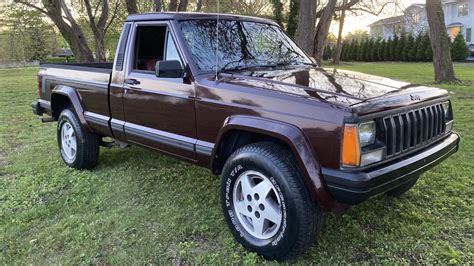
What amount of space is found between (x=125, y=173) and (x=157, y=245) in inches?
80.4

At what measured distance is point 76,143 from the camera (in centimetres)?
551

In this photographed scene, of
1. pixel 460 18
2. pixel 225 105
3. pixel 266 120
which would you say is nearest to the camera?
pixel 266 120

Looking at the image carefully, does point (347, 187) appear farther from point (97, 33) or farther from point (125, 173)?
point (97, 33)

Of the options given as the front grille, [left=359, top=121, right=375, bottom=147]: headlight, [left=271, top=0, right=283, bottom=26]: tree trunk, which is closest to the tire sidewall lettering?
[left=359, top=121, right=375, bottom=147]: headlight

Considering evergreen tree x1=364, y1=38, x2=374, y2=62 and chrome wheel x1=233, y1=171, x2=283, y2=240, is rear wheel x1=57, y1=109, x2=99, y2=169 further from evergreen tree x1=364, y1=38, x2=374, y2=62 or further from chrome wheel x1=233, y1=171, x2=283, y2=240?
evergreen tree x1=364, y1=38, x2=374, y2=62

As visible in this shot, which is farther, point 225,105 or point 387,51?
point 387,51

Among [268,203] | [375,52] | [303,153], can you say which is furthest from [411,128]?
[375,52]

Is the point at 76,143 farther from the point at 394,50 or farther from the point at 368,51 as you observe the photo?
the point at 368,51

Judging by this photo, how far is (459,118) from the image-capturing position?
7883 millimetres

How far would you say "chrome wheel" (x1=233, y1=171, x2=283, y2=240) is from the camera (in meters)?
3.23

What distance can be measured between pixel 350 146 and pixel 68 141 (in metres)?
4.27

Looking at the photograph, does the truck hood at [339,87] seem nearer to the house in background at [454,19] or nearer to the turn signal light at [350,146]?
the turn signal light at [350,146]

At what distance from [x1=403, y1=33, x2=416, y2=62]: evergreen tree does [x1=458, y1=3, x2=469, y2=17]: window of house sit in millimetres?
16462

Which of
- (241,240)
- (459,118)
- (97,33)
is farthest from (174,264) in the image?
(97,33)
